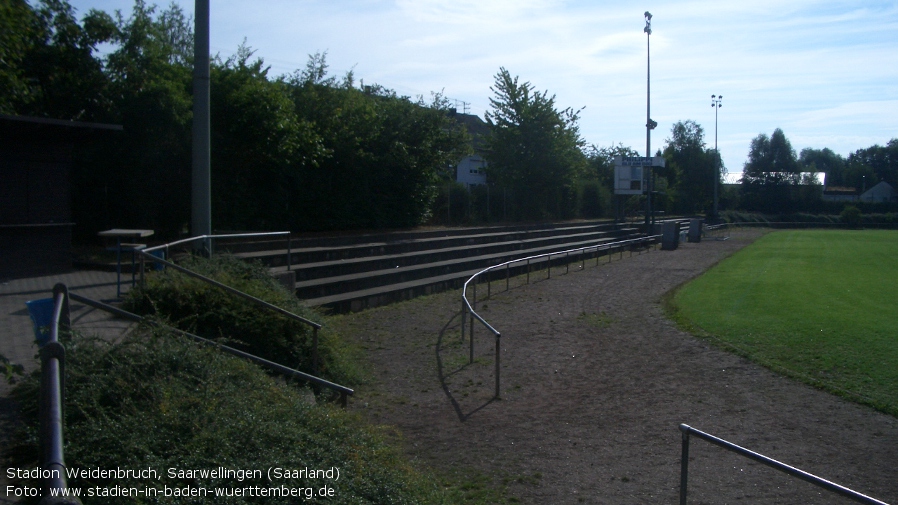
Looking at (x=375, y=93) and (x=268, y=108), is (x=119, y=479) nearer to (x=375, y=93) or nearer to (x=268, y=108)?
(x=268, y=108)

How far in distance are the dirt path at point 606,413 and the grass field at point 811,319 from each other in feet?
2.19

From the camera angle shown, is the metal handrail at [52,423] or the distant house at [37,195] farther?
the distant house at [37,195]

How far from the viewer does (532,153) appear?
4178cm

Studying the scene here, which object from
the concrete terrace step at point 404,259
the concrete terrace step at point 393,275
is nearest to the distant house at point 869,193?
the concrete terrace step at point 404,259

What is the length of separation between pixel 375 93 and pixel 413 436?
23271 millimetres

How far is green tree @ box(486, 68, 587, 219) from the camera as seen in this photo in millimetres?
41219

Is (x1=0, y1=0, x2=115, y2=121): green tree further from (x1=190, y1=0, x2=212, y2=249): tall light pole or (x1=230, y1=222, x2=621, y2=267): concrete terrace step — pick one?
(x1=190, y1=0, x2=212, y2=249): tall light pole

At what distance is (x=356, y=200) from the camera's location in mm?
23547

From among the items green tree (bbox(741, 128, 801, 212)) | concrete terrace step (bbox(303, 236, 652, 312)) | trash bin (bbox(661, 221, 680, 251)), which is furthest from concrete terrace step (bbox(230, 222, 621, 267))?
green tree (bbox(741, 128, 801, 212))

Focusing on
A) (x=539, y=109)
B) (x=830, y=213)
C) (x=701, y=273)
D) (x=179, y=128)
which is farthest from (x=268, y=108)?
(x=830, y=213)

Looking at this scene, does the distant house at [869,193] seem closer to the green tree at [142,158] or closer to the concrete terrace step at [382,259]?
the concrete terrace step at [382,259]

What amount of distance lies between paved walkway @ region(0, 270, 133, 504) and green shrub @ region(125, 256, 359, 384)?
57cm

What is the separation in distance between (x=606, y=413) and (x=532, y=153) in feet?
111

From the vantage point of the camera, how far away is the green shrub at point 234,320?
28.5 feet
